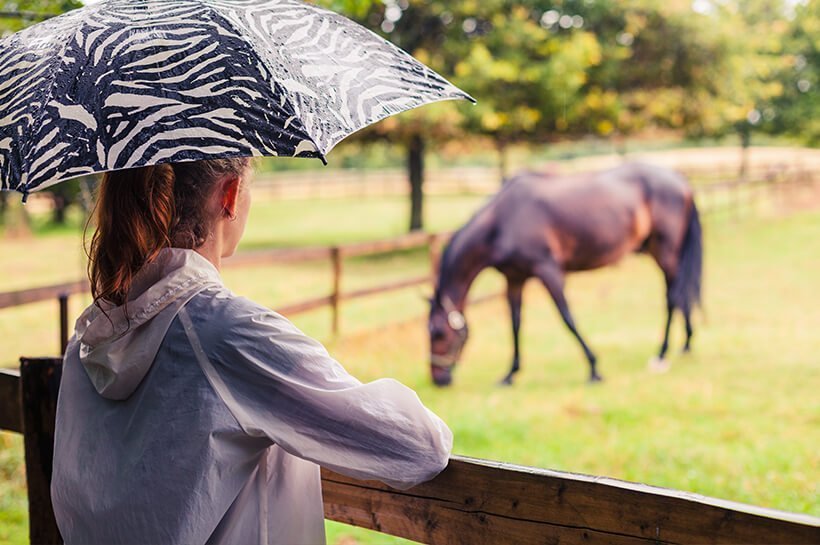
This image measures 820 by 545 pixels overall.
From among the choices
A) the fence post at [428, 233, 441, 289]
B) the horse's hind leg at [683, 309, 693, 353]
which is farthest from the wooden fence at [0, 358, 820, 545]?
the fence post at [428, 233, 441, 289]

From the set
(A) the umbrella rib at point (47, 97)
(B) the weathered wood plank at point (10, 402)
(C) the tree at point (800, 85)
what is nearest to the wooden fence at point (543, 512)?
(A) the umbrella rib at point (47, 97)

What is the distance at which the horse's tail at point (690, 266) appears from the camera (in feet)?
26.7

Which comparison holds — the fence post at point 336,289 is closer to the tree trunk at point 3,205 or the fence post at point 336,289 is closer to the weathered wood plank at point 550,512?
the weathered wood plank at point 550,512

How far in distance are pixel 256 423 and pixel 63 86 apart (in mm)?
616

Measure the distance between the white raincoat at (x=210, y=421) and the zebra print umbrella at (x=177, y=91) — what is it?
192mm

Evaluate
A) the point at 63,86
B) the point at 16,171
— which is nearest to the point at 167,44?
the point at 63,86

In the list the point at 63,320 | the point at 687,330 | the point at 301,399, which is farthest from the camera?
the point at 687,330

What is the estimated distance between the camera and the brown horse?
7236 millimetres

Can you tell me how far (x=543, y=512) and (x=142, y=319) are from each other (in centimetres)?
67

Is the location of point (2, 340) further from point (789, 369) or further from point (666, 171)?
point (789, 369)

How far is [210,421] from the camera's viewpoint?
114 centimetres

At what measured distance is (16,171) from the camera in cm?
128

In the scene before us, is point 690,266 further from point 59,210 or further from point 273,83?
point 59,210

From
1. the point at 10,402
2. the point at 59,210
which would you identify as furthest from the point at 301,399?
the point at 59,210
